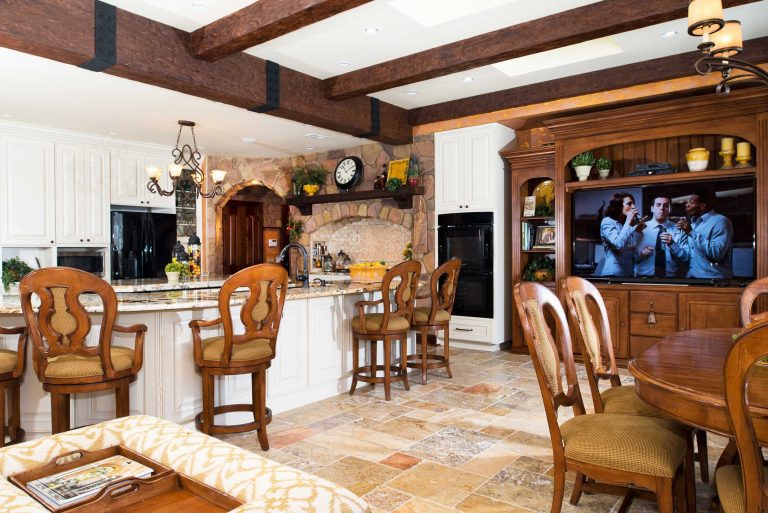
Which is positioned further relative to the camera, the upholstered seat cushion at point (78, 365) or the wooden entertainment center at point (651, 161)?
the wooden entertainment center at point (651, 161)

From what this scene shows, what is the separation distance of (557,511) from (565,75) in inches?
171

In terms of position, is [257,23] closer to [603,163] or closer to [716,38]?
[716,38]

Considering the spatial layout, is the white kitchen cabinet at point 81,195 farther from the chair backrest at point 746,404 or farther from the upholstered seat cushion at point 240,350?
the chair backrest at point 746,404

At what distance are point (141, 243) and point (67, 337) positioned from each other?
15.3 feet

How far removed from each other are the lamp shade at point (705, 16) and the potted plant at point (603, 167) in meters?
3.22

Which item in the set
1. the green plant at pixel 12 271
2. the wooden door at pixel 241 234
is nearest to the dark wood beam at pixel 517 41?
the green plant at pixel 12 271

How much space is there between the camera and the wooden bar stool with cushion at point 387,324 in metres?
4.04

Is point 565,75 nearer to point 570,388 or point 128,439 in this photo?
point 570,388

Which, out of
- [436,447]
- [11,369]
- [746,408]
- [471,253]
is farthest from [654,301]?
[11,369]

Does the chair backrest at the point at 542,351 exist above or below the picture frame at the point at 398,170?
below

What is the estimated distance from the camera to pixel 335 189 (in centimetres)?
750

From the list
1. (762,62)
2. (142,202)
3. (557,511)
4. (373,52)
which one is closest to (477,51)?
(373,52)

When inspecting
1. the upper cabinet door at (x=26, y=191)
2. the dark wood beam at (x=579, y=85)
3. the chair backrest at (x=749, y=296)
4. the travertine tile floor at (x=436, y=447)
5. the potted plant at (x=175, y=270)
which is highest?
the dark wood beam at (x=579, y=85)

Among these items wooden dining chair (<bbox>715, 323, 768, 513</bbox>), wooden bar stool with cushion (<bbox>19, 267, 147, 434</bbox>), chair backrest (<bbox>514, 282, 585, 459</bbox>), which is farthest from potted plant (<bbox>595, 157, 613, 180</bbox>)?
wooden bar stool with cushion (<bbox>19, 267, 147, 434</bbox>)
